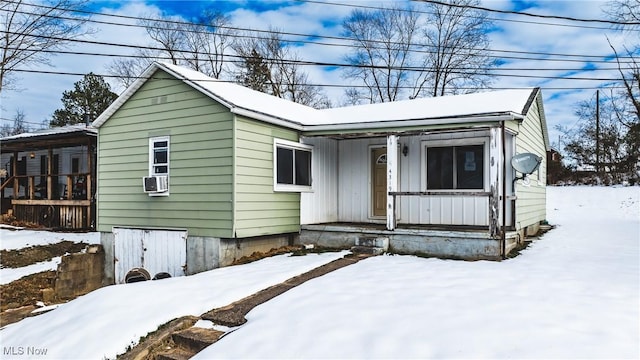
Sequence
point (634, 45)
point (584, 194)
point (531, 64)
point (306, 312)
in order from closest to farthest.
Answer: point (306, 312)
point (531, 64)
point (634, 45)
point (584, 194)

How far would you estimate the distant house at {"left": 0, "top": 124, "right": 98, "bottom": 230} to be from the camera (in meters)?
14.5

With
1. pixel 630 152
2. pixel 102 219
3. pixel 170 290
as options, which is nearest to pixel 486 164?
pixel 170 290

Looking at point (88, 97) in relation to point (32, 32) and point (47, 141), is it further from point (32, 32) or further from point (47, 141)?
point (47, 141)

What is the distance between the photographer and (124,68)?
29.5 meters

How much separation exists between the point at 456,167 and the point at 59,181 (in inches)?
688

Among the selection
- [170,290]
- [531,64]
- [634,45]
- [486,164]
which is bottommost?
[170,290]

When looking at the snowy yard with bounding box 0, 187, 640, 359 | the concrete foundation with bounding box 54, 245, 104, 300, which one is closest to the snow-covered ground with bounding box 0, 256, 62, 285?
the concrete foundation with bounding box 54, 245, 104, 300

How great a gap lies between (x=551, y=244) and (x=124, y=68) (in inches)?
1118

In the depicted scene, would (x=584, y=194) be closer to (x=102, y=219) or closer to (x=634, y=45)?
(x=634, y=45)

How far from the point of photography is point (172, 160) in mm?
9492

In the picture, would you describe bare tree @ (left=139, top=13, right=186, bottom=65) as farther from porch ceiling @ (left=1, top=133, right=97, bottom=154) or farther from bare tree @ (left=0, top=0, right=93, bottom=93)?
porch ceiling @ (left=1, top=133, right=97, bottom=154)

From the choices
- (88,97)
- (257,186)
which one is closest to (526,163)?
(257,186)

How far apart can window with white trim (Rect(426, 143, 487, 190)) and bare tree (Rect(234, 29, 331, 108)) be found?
1816cm

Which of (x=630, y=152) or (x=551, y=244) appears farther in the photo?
(x=630, y=152)
